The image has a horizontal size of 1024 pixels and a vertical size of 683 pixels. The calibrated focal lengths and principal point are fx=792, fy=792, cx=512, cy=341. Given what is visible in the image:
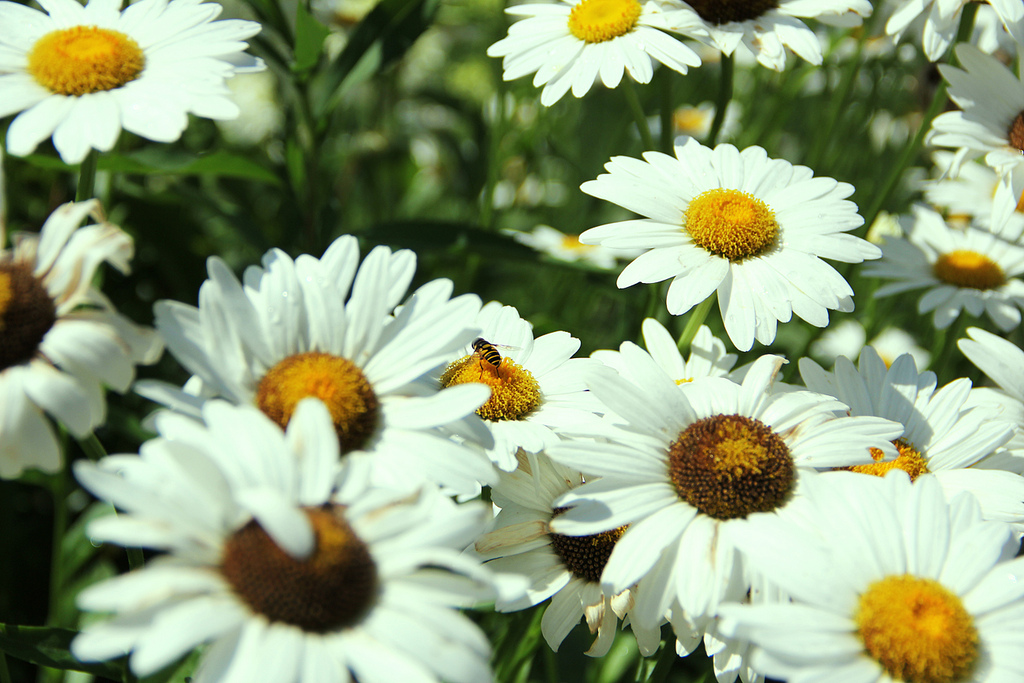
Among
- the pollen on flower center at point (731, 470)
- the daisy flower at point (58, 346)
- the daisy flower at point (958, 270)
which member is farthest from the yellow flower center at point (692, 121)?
the daisy flower at point (58, 346)

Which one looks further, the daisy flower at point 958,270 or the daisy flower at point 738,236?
the daisy flower at point 958,270

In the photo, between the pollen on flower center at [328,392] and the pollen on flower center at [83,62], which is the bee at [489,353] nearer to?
the pollen on flower center at [328,392]

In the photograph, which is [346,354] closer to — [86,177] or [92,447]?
[92,447]

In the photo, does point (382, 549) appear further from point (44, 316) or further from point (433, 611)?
point (44, 316)

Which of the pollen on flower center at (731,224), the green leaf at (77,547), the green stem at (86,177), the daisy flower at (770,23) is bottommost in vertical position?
the green leaf at (77,547)

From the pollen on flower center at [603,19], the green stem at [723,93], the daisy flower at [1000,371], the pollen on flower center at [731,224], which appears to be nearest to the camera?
the pollen on flower center at [731,224]

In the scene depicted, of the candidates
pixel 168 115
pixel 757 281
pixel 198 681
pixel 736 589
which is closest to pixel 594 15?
pixel 757 281
